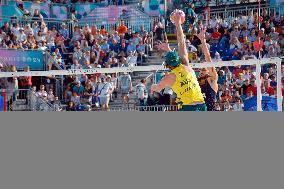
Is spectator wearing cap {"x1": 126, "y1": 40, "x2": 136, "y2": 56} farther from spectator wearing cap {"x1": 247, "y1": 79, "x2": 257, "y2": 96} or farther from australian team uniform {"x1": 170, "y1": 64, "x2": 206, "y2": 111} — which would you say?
australian team uniform {"x1": 170, "y1": 64, "x2": 206, "y2": 111}

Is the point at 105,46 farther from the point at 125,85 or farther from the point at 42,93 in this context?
the point at 42,93

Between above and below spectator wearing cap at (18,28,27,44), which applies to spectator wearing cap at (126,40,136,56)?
below

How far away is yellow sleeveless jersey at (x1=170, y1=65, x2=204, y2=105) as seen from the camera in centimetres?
737

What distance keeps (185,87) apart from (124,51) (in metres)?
6.48

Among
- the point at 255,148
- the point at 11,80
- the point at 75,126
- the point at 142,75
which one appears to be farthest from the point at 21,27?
the point at 255,148

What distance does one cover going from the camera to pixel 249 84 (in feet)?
38.5

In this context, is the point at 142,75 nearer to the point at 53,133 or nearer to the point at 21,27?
the point at 21,27

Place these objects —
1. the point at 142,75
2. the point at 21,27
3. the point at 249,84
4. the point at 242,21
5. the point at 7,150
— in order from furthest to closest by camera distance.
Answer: the point at 21,27
the point at 242,21
the point at 142,75
the point at 249,84
the point at 7,150

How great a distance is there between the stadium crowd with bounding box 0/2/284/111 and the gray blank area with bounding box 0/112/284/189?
17.8ft

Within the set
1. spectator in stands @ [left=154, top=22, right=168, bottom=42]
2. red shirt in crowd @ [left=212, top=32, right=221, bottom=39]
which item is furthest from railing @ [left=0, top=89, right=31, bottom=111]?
red shirt in crowd @ [left=212, top=32, right=221, bottom=39]

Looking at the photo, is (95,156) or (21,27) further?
(21,27)

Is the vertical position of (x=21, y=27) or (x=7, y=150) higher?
(x=21, y=27)

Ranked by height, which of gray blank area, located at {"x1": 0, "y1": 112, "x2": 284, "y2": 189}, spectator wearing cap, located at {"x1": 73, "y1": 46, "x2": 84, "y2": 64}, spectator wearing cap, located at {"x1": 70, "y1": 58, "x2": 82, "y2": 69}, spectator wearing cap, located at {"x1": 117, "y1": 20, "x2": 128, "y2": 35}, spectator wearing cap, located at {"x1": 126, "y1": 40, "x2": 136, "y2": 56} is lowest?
gray blank area, located at {"x1": 0, "y1": 112, "x2": 284, "y2": 189}

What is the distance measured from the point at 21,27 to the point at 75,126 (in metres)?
8.74
